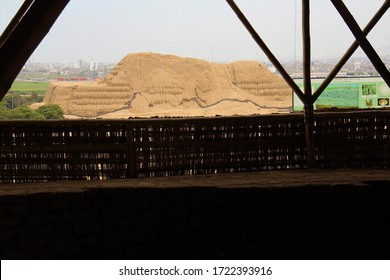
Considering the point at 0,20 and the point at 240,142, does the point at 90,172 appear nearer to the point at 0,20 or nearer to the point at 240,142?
the point at 240,142

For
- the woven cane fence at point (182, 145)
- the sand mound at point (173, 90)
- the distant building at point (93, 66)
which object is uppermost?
the distant building at point (93, 66)

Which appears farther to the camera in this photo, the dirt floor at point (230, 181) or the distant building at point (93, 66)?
A: the distant building at point (93, 66)

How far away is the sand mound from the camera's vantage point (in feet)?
25.2

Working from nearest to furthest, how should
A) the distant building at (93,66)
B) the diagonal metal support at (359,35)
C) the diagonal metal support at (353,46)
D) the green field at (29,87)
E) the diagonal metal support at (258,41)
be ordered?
the diagonal metal support at (359,35) < the diagonal metal support at (258,41) < the diagonal metal support at (353,46) < the green field at (29,87) < the distant building at (93,66)

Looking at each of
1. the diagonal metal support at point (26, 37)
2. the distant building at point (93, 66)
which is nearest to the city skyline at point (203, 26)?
the distant building at point (93, 66)

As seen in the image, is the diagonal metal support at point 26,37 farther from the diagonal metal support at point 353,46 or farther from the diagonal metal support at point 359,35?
the diagonal metal support at point 353,46

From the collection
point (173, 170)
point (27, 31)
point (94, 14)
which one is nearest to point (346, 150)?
point (173, 170)

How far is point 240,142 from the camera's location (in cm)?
513

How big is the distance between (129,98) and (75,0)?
161cm

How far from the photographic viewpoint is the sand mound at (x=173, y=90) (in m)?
7.68

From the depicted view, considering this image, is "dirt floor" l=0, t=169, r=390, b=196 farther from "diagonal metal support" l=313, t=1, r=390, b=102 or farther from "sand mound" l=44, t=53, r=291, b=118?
"sand mound" l=44, t=53, r=291, b=118

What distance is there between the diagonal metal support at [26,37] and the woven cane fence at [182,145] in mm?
Result: 1863

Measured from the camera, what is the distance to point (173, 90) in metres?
8.90

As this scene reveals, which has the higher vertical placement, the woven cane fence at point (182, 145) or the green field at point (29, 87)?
the green field at point (29, 87)
